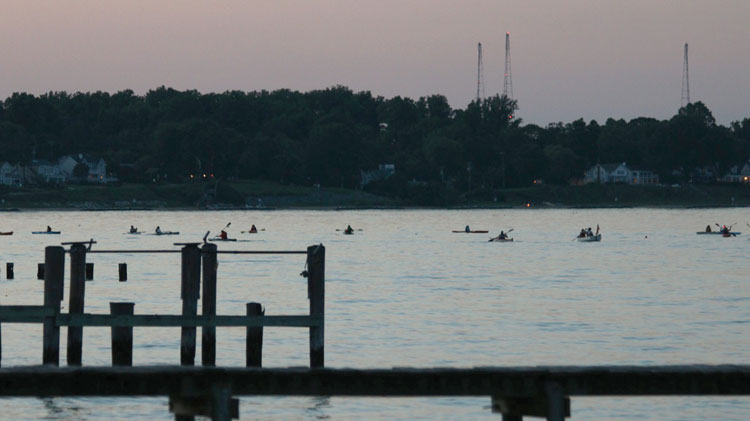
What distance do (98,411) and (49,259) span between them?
11.2 feet

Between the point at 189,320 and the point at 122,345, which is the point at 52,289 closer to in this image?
the point at 122,345

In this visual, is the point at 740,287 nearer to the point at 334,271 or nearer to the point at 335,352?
the point at 334,271

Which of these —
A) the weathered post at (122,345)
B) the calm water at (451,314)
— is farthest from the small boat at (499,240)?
the weathered post at (122,345)

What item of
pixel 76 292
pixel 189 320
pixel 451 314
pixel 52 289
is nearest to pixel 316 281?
pixel 189 320

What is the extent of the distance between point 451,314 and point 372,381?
39564mm

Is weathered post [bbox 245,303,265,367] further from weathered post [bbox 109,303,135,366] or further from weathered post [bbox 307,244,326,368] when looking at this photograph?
weathered post [bbox 109,303,135,366]

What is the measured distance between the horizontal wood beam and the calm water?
504 inches

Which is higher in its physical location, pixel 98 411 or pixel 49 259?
pixel 49 259

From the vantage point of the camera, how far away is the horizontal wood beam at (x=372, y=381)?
46.2 ft

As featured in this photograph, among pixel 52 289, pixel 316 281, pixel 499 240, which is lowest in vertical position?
pixel 52 289

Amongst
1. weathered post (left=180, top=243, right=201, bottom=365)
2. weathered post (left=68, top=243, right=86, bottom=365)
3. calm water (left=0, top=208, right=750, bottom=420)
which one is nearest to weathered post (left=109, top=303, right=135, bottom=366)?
weathered post (left=68, top=243, right=86, bottom=365)

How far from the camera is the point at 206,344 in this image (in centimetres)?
2994

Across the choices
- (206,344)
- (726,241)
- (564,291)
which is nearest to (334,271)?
(564,291)

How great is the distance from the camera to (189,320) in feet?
91.2
